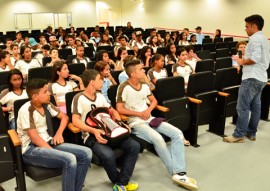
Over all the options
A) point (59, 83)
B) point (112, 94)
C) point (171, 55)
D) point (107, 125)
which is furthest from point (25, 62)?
point (107, 125)

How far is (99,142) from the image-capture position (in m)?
2.57

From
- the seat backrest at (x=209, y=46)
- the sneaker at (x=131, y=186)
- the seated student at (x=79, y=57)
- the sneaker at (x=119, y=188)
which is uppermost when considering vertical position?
the seat backrest at (x=209, y=46)

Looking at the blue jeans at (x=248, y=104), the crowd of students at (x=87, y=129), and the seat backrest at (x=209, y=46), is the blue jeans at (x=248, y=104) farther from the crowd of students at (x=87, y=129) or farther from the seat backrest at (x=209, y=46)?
the seat backrest at (x=209, y=46)

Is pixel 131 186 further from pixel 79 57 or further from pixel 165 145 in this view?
pixel 79 57

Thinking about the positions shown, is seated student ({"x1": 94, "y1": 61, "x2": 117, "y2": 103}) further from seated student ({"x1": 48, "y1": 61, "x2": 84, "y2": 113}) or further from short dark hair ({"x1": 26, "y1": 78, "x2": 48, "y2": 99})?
short dark hair ({"x1": 26, "y1": 78, "x2": 48, "y2": 99})

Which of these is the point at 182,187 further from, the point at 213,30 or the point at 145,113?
the point at 213,30

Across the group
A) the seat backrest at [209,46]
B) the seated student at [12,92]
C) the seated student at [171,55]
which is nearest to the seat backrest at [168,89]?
the seated student at [12,92]

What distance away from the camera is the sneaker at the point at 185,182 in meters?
2.67

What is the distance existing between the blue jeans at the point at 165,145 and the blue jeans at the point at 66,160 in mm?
628

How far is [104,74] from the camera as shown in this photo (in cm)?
379

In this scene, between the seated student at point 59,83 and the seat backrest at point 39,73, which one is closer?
the seated student at point 59,83

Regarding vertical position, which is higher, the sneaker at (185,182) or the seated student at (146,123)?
the seated student at (146,123)

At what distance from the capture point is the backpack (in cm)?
256

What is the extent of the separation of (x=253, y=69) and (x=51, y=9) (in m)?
13.7
